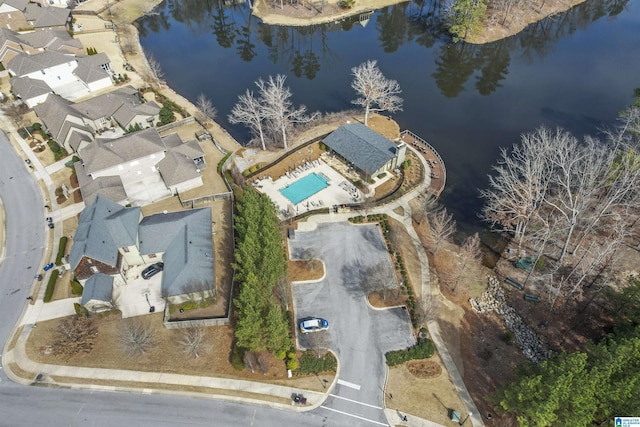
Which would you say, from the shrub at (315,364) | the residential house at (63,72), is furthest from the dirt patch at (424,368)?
the residential house at (63,72)

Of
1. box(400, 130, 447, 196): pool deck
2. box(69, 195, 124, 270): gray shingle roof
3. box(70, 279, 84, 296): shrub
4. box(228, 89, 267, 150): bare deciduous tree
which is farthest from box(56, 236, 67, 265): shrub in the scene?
box(400, 130, 447, 196): pool deck

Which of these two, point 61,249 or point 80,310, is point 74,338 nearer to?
point 80,310

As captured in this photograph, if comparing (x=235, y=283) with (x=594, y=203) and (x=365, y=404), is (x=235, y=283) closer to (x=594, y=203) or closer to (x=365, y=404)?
(x=365, y=404)

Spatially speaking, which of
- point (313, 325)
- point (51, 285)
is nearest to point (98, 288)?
point (51, 285)

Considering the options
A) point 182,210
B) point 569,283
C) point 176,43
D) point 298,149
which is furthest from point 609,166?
point 176,43

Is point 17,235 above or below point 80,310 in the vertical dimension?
below

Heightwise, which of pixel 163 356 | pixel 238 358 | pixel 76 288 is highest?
pixel 238 358
